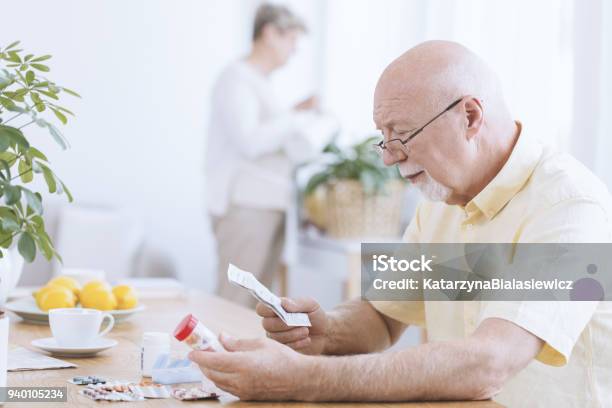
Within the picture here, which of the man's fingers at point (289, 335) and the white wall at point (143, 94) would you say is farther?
the white wall at point (143, 94)

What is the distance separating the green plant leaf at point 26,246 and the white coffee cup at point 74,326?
1.25 feet

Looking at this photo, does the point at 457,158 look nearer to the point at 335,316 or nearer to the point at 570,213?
the point at 570,213

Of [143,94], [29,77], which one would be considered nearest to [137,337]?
[29,77]

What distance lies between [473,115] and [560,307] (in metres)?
0.43

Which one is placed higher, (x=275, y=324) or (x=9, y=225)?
(x=9, y=225)

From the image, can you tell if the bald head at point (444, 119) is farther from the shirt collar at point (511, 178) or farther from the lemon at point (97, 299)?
the lemon at point (97, 299)

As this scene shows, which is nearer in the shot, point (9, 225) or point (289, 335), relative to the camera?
point (9, 225)

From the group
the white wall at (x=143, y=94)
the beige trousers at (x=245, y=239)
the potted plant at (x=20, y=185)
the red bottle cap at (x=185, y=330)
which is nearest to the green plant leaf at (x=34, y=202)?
the potted plant at (x=20, y=185)

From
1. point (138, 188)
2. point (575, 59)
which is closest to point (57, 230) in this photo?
point (138, 188)

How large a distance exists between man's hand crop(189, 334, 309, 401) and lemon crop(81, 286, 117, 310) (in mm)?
718

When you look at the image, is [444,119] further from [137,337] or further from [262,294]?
[137,337]

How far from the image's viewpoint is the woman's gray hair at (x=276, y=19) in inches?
150

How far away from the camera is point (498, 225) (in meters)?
1.62

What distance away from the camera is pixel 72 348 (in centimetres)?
153
